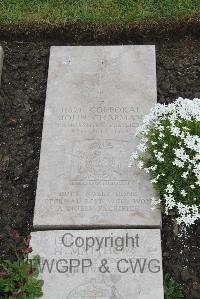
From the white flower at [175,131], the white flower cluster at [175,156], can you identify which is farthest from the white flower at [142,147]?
the white flower at [175,131]

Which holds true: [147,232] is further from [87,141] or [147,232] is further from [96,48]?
[96,48]

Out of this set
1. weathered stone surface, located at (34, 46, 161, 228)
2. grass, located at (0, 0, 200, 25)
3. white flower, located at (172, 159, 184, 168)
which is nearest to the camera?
white flower, located at (172, 159, 184, 168)

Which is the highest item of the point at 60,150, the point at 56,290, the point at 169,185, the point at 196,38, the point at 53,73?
the point at 196,38

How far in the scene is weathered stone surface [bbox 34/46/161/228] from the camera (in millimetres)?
4059

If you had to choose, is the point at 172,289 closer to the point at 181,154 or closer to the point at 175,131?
the point at 181,154

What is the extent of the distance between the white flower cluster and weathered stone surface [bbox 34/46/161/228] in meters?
0.14

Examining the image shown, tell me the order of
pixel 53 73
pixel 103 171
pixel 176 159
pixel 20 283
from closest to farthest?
1. pixel 20 283
2. pixel 176 159
3. pixel 103 171
4. pixel 53 73

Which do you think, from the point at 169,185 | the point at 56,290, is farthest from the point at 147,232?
the point at 56,290

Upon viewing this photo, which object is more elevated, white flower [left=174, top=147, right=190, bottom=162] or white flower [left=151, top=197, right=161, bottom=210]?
white flower [left=174, top=147, right=190, bottom=162]

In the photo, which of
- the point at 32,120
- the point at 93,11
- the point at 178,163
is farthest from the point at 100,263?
the point at 93,11

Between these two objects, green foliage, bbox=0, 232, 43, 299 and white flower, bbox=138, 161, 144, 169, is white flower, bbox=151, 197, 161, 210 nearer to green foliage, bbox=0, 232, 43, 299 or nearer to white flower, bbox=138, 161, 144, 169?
white flower, bbox=138, 161, 144, 169

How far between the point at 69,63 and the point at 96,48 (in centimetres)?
28

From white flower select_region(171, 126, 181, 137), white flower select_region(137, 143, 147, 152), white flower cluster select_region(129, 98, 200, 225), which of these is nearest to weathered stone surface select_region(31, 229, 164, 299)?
white flower cluster select_region(129, 98, 200, 225)

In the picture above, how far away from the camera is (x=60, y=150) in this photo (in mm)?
4352
